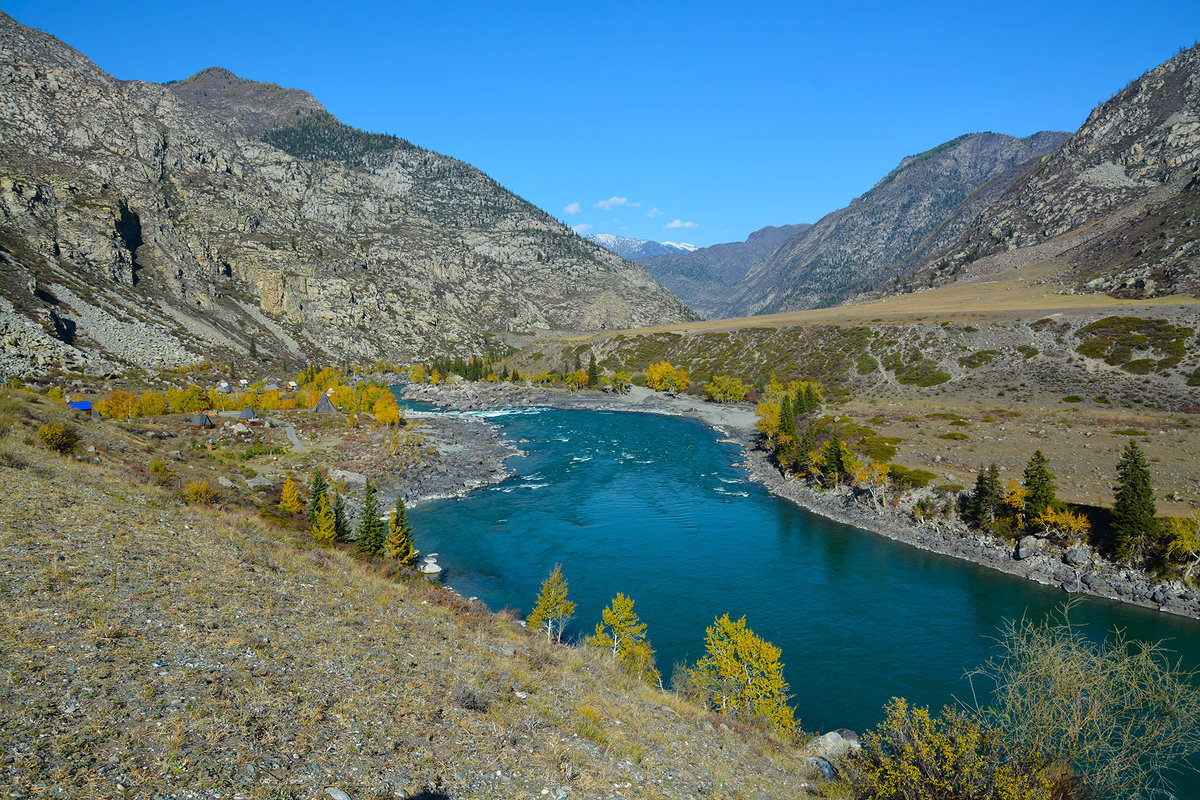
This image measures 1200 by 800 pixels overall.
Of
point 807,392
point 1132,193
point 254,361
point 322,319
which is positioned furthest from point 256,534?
point 1132,193

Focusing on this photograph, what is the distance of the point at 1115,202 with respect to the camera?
14612 cm

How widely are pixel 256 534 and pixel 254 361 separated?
121420mm

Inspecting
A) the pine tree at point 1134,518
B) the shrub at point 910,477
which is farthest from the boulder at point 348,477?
the pine tree at point 1134,518

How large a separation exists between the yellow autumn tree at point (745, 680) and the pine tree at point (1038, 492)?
2897cm

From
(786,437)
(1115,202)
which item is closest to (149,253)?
(786,437)

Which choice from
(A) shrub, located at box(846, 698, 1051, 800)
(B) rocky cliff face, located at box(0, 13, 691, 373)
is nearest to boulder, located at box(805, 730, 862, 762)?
(A) shrub, located at box(846, 698, 1051, 800)

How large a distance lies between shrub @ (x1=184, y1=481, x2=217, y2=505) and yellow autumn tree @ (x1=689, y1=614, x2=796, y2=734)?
75.3 feet

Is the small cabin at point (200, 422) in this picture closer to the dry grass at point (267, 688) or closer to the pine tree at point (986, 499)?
the dry grass at point (267, 688)

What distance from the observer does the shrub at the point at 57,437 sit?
2270 cm

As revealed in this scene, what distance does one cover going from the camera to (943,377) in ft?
278

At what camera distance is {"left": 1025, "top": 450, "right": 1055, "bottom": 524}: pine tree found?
128 ft

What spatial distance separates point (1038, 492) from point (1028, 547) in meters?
3.97

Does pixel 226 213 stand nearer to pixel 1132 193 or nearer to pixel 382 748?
pixel 382 748

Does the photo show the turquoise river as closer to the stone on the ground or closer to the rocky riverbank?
the rocky riverbank
